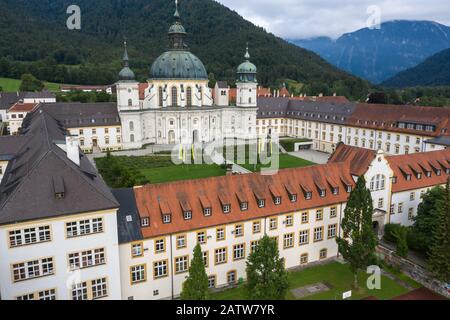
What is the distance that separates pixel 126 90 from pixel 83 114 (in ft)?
36.3

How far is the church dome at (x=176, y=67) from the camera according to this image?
94562 millimetres

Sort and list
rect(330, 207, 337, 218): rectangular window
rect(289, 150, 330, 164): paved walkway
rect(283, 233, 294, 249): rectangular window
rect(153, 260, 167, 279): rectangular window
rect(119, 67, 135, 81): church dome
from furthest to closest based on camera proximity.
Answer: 1. rect(119, 67, 135, 81): church dome
2. rect(289, 150, 330, 164): paved walkway
3. rect(330, 207, 337, 218): rectangular window
4. rect(283, 233, 294, 249): rectangular window
5. rect(153, 260, 167, 279): rectangular window

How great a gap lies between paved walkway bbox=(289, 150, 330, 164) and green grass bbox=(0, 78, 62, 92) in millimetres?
101529

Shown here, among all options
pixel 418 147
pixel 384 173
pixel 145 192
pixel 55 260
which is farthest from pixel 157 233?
pixel 418 147

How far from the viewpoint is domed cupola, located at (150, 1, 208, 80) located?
94.6 m

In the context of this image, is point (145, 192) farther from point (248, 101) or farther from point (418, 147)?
point (248, 101)

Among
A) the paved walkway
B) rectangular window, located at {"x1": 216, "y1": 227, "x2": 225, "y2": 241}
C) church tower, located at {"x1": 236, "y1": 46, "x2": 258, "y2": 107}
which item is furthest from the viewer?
church tower, located at {"x1": 236, "y1": 46, "x2": 258, "y2": 107}

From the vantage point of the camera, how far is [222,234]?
1203 inches

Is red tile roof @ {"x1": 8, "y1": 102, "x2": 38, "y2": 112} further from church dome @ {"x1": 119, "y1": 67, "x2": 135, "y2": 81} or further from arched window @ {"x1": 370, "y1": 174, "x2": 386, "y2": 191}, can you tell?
arched window @ {"x1": 370, "y1": 174, "x2": 386, "y2": 191}

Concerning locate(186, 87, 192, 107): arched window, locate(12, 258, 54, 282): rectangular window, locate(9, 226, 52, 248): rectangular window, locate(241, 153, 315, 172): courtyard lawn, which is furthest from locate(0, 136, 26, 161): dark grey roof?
locate(186, 87, 192, 107): arched window

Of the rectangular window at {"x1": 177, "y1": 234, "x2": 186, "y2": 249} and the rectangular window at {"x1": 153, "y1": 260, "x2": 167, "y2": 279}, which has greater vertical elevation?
the rectangular window at {"x1": 177, "y1": 234, "x2": 186, "y2": 249}

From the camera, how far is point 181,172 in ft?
208

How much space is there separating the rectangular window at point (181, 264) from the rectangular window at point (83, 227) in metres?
6.65

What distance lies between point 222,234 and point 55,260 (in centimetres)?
1240
